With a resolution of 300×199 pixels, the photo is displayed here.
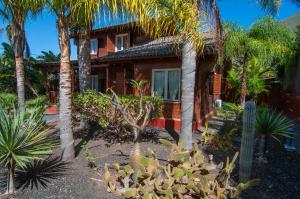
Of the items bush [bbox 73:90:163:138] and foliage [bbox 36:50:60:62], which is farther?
foliage [bbox 36:50:60:62]

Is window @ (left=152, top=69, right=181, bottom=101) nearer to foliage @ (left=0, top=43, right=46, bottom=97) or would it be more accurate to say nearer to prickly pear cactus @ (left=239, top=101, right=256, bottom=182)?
prickly pear cactus @ (left=239, top=101, right=256, bottom=182)

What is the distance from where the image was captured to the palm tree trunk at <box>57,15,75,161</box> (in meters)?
7.01

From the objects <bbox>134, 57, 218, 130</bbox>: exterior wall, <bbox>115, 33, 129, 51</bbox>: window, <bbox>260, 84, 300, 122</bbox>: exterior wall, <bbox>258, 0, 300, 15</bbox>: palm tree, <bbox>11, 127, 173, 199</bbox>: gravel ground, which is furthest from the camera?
<bbox>115, 33, 129, 51</bbox>: window

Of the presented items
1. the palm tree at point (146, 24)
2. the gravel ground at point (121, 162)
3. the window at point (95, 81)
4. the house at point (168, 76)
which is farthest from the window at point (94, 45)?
the palm tree at point (146, 24)

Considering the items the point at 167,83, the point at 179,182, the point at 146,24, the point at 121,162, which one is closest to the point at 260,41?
the point at 167,83

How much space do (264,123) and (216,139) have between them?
167cm

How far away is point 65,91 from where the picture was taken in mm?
7109

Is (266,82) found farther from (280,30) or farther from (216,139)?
(216,139)

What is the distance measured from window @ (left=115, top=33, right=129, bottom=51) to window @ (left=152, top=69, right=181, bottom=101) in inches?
279

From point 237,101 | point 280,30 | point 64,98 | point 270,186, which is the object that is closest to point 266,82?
point 237,101

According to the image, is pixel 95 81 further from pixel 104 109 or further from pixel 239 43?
pixel 104 109

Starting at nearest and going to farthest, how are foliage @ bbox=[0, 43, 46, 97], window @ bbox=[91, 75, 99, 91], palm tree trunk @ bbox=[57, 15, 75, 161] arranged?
palm tree trunk @ bbox=[57, 15, 75, 161] < window @ bbox=[91, 75, 99, 91] < foliage @ bbox=[0, 43, 46, 97]

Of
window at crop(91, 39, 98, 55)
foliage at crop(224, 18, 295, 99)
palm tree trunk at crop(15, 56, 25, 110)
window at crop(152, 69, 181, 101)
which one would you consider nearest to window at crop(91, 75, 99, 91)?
window at crop(91, 39, 98, 55)

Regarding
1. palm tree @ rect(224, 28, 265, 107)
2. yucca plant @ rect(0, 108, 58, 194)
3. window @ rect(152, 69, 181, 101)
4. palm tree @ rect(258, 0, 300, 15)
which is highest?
palm tree @ rect(258, 0, 300, 15)
